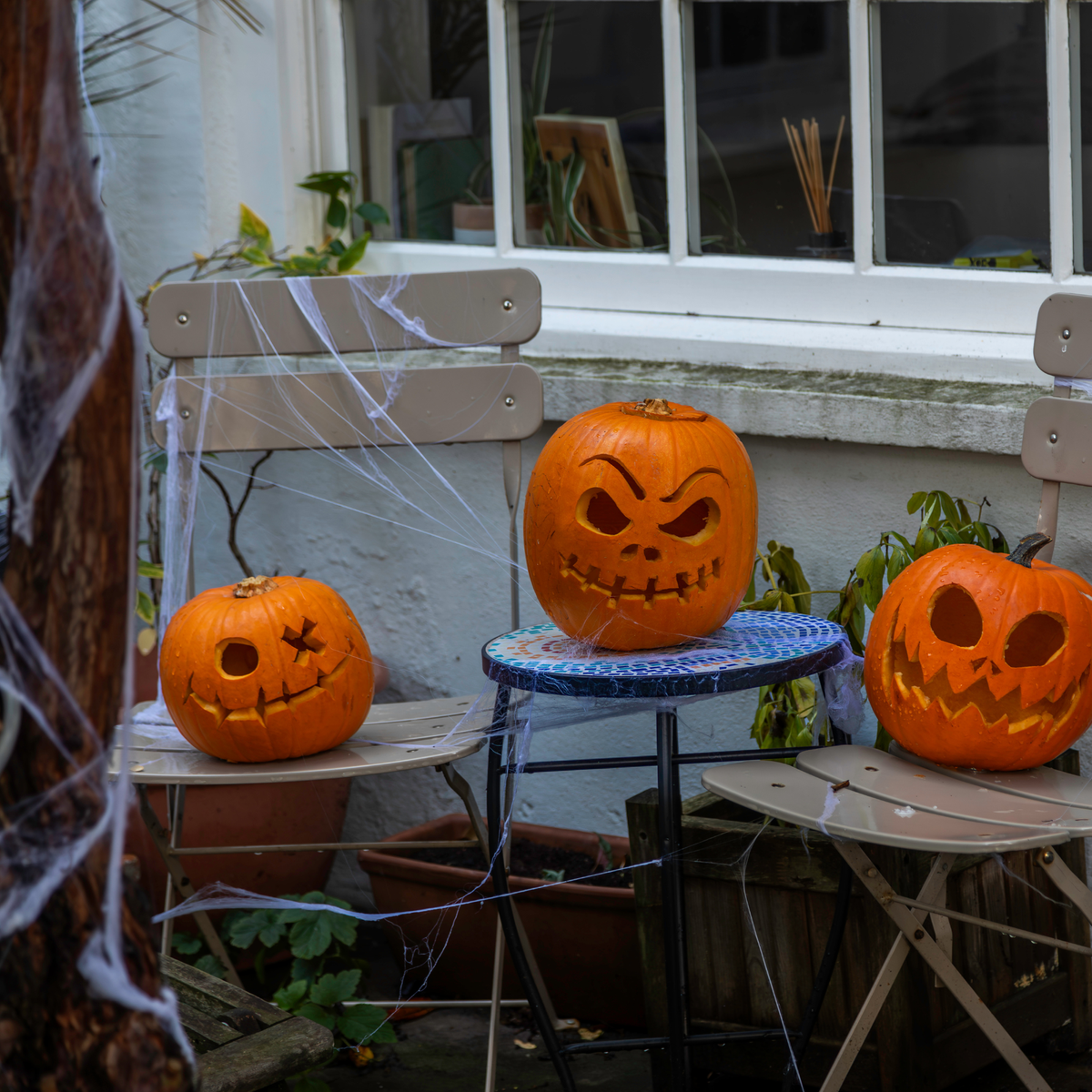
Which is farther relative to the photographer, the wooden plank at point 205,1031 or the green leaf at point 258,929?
the green leaf at point 258,929

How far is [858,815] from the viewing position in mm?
1604

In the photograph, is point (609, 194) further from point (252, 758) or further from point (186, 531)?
point (252, 758)

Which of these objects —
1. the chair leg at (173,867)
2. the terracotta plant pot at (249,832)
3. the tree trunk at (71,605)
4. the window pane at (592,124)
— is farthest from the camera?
the window pane at (592,124)

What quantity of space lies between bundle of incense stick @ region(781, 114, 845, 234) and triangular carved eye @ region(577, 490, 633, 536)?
97 centimetres

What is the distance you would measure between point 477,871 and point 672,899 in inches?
29.4

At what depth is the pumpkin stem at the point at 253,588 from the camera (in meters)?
1.99

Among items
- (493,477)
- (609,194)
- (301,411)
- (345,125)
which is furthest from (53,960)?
(345,125)

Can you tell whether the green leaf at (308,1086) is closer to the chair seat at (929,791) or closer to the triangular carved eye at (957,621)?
the chair seat at (929,791)

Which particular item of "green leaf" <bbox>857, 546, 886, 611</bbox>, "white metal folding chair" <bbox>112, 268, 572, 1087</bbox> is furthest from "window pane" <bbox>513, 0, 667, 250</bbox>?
"green leaf" <bbox>857, 546, 886, 611</bbox>

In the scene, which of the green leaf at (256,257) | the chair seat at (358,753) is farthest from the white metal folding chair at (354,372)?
the green leaf at (256,257)

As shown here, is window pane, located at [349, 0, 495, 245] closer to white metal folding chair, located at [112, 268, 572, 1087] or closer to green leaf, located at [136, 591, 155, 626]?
white metal folding chair, located at [112, 268, 572, 1087]

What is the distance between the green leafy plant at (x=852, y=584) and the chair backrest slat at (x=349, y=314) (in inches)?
24.0

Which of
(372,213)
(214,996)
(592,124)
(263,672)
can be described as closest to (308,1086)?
(214,996)

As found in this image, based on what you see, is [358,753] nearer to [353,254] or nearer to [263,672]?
[263,672]
